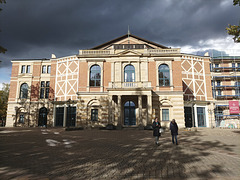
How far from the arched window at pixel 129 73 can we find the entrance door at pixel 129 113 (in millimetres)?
3512

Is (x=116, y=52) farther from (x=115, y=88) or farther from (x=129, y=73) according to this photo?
(x=115, y=88)

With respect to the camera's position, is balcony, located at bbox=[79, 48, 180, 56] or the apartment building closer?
balcony, located at bbox=[79, 48, 180, 56]

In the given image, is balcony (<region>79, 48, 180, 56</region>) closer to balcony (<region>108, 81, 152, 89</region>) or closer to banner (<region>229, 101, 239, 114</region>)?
balcony (<region>108, 81, 152, 89</region>)

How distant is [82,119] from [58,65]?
13.8m

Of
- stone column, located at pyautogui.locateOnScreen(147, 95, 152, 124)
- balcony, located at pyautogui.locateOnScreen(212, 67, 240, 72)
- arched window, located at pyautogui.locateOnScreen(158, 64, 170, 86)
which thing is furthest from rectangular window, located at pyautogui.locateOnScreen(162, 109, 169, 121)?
balcony, located at pyautogui.locateOnScreen(212, 67, 240, 72)

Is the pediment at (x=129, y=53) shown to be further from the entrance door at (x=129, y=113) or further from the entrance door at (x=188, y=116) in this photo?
the entrance door at (x=188, y=116)

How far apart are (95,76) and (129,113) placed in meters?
7.84

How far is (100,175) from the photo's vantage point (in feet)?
15.8

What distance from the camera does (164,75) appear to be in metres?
24.5

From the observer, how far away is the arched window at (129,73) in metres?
24.3

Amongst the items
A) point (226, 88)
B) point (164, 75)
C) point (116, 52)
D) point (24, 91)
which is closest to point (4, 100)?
point (24, 91)

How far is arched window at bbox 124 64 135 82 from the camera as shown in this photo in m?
24.3

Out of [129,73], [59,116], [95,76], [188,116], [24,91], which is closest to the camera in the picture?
[129,73]

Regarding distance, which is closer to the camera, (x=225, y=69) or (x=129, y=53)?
(x=129, y=53)
